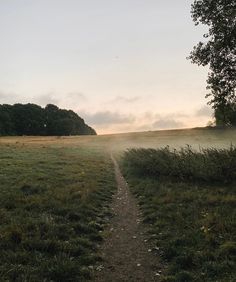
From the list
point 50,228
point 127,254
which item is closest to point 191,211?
point 127,254

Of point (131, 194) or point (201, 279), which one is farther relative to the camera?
point (131, 194)

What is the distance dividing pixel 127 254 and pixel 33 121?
146043 mm

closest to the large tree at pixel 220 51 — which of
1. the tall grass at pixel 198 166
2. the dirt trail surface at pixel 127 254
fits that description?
the tall grass at pixel 198 166

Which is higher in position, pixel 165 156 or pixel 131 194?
pixel 165 156

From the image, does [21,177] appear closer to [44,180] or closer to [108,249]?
[44,180]

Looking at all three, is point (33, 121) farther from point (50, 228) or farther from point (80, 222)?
point (50, 228)

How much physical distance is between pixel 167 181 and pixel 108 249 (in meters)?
12.5

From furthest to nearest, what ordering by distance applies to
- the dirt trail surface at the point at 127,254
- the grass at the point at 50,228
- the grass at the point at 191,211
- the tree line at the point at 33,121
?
the tree line at the point at 33,121 < the grass at the point at 191,211 < the dirt trail surface at the point at 127,254 < the grass at the point at 50,228

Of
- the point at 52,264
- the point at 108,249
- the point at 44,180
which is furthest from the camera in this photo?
the point at 44,180

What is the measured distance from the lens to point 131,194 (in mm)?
25000

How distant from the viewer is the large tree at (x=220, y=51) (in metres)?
26.8

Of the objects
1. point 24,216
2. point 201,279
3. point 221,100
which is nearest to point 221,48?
point 221,100

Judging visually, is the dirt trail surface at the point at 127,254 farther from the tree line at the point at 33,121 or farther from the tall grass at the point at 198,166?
the tree line at the point at 33,121

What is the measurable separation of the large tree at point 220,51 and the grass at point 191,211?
5.66 meters
